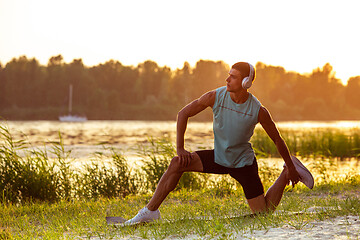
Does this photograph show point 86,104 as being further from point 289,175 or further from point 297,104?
point 289,175

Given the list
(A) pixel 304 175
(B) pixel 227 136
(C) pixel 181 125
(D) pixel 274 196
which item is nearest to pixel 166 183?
(C) pixel 181 125

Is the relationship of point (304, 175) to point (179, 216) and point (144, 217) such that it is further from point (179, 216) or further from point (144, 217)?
point (144, 217)

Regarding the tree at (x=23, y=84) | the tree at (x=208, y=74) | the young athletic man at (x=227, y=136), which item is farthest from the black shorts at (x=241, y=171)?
the tree at (x=23, y=84)

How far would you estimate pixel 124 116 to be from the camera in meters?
73.4

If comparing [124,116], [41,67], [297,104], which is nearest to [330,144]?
[124,116]

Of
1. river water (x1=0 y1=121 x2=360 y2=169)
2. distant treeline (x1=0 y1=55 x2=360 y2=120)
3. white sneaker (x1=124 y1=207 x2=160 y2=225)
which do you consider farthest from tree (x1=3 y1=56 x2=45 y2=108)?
white sneaker (x1=124 y1=207 x2=160 y2=225)

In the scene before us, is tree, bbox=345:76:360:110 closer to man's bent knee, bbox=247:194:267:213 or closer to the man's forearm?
man's bent knee, bbox=247:194:267:213

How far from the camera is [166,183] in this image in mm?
4973

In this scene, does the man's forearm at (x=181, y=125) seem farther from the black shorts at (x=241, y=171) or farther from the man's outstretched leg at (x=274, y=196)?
the man's outstretched leg at (x=274, y=196)

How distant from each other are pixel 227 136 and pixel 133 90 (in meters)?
75.8

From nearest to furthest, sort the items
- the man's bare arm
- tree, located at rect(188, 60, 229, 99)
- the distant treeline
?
the man's bare arm → the distant treeline → tree, located at rect(188, 60, 229, 99)

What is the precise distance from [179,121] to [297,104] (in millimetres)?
87727

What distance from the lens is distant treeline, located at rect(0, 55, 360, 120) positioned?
74.6m

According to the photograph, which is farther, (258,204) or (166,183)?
(258,204)
